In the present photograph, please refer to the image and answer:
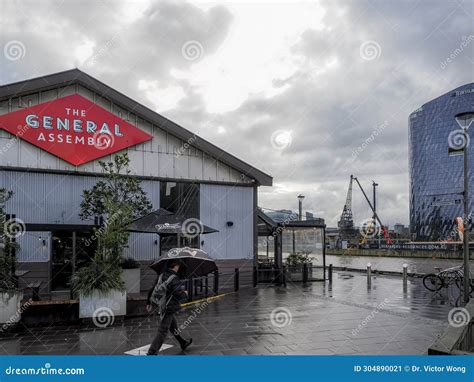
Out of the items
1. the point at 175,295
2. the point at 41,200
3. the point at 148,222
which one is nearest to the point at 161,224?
the point at 148,222

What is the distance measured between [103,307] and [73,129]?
7361mm

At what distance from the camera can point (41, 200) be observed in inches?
547

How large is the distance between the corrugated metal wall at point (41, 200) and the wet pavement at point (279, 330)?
5286 millimetres

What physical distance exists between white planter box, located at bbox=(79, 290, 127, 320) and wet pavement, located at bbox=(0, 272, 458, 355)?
0.84 ft

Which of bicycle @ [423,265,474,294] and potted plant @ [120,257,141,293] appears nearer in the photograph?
potted plant @ [120,257,141,293]

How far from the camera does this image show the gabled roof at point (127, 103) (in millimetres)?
13734

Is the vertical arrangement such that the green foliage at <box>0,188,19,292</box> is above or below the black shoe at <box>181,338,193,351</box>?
above
